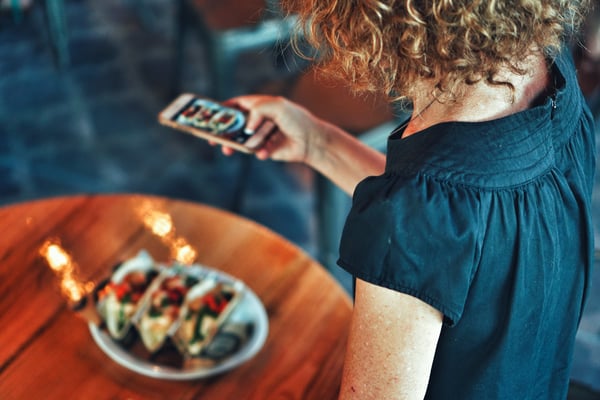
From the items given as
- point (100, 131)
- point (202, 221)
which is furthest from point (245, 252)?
point (100, 131)

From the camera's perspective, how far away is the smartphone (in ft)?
4.42

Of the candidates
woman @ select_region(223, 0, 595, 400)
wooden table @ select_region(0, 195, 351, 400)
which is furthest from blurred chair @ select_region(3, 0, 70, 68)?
woman @ select_region(223, 0, 595, 400)

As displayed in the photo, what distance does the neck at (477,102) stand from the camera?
2.90 feet

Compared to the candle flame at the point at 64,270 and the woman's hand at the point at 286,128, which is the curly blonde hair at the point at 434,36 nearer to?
the woman's hand at the point at 286,128

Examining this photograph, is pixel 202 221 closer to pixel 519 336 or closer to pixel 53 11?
pixel 519 336

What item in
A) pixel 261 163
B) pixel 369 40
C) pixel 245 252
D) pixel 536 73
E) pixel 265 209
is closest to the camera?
pixel 369 40

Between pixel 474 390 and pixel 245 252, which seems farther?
pixel 245 252

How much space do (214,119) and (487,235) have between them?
0.71m

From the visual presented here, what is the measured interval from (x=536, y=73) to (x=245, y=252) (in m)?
0.70

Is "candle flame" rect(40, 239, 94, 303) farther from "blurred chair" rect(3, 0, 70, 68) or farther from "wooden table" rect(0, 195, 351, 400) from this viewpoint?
"blurred chair" rect(3, 0, 70, 68)

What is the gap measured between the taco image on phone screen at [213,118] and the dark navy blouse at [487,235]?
49 centimetres

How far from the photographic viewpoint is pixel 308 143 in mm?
1377

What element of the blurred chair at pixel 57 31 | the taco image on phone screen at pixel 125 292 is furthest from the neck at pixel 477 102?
the blurred chair at pixel 57 31

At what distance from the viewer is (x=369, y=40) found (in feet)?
2.76
